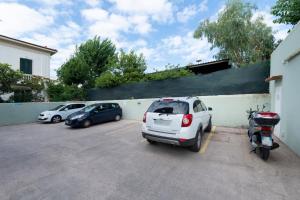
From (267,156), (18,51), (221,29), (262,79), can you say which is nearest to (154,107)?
(267,156)

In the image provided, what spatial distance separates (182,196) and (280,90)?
5.87 m

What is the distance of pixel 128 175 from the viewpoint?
3625 mm

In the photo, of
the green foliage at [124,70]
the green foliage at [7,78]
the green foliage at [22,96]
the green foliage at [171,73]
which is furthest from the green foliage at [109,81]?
the green foliage at [7,78]

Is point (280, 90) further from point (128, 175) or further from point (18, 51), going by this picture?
point (18, 51)

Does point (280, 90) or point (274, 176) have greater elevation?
point (280, 90)

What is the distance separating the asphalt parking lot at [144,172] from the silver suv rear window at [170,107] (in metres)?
1.26

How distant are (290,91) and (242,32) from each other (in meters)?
11.9

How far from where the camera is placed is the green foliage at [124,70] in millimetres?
13531

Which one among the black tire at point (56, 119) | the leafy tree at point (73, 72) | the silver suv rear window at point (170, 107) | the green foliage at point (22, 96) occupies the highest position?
the leafy tree at point (73, 72)

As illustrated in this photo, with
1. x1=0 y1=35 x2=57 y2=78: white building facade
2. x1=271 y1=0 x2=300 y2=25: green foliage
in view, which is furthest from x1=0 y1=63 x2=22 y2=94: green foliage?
x1=271 y1=0 x2=300 y2=25: green foliage

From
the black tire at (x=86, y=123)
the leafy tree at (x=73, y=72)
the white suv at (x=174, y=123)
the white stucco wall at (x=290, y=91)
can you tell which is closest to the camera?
the white suv at (x=174, y=123)

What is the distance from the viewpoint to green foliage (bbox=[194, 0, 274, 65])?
14859mm

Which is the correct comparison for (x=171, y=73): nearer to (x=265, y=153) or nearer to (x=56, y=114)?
(x=265, y=153)

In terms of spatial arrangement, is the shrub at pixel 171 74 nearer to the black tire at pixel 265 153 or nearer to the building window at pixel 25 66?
the black tire at pixel 265 153
